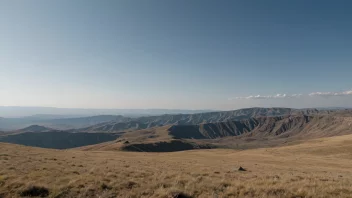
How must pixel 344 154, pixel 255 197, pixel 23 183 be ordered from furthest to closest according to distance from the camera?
1. pixel 344 154
2. pixel 23 183
3. pixel 255 197

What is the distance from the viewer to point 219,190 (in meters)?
11.1

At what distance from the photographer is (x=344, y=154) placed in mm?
60969

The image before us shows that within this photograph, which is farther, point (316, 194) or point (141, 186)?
point (141, 186)

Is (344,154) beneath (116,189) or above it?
beneath

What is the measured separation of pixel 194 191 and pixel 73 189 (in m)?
5.72

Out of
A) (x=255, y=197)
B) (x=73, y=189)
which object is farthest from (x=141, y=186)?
(x=255, y=197)

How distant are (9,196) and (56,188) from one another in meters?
1.81

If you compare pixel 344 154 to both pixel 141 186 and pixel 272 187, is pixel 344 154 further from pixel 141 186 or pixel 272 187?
pixel 141 186

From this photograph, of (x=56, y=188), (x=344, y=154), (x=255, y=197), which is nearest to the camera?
(x=255, y=197)

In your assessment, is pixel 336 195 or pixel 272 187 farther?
pixel 272 187

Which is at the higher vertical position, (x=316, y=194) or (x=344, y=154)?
(x=316, y=194)

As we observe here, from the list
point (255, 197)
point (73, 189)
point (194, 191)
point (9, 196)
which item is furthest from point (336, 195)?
point (9, 196)

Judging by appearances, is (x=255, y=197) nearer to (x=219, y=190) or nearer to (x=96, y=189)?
(x=219, y=190)

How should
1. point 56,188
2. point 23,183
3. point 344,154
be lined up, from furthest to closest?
1. point 344,154
2. point 23,183
3. point 56,188
